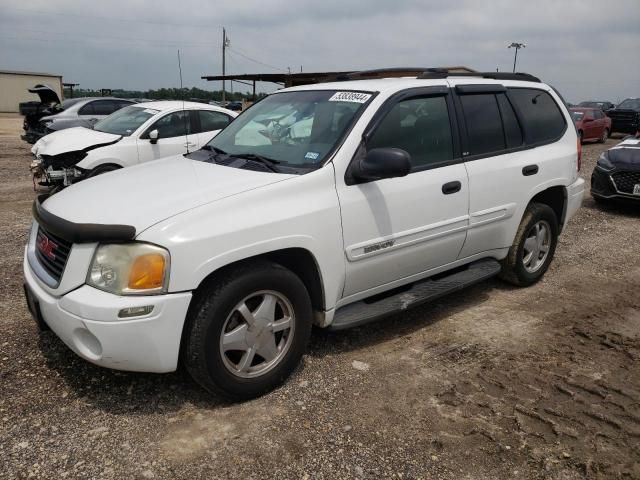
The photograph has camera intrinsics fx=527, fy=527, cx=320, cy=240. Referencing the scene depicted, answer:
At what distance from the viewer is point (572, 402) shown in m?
3.07

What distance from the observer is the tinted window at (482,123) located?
4016 mm

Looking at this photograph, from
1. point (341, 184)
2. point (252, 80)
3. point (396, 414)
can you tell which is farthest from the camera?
point (252, 80)

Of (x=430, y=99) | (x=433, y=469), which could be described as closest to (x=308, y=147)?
(x=430, y=99)

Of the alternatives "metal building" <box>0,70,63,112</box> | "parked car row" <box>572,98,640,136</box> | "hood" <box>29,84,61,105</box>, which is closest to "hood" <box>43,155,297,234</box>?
"hood" <box>29,84,61,105</box>

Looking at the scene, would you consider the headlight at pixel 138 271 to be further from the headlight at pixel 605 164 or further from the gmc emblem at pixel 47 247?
the headlight at pixel 605 164

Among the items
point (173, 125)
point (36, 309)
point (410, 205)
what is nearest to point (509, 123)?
point (410, 205)

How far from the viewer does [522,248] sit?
4.66 m

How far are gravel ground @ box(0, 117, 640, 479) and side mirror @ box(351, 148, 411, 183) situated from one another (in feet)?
4.11

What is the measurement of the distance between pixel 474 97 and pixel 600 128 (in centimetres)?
1888

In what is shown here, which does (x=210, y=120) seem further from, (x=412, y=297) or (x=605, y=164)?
(x=605, y=164)

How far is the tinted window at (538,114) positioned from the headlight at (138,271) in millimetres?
3344

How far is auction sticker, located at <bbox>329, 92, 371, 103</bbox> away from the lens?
3510 millimetres

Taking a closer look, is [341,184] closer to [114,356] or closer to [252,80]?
[114,356]

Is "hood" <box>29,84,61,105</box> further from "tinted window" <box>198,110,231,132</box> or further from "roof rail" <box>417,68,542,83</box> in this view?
"roof rail" <box>417,68,542,83</box>
